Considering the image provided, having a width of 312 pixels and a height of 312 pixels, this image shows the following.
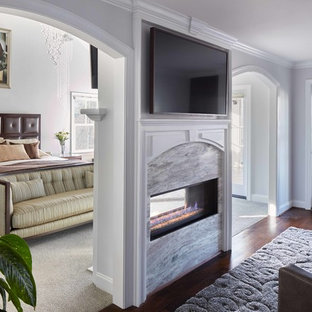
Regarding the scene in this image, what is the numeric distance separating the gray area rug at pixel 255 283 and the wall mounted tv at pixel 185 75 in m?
1.57

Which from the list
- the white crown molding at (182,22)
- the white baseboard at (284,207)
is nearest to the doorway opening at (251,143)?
the white baseboard at (284,207)

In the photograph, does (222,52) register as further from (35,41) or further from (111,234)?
(35,41)

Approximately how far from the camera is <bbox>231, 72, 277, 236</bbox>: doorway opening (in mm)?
6125

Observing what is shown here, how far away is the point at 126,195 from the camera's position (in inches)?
104

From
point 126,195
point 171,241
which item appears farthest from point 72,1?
point 171,241

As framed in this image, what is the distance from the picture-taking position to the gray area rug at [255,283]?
2652 millimetres

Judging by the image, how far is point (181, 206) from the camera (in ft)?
11.5

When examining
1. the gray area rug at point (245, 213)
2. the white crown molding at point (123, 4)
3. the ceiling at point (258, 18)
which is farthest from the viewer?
the gray area rug at point (245, 213)

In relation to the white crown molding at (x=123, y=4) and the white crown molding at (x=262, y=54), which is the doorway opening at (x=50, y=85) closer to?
the white crown molding at (x=123, y=4)

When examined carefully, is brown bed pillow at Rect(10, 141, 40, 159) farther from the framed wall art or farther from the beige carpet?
the beige carpet

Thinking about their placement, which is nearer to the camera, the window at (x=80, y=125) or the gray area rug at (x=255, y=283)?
the gray area rug at (x=255, y=283)

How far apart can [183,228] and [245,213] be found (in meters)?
2.51

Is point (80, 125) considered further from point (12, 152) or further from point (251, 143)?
point (251, 143)

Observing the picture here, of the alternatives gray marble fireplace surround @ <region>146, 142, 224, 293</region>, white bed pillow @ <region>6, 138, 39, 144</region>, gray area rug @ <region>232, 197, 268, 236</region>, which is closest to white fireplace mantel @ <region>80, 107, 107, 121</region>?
gray marble fireplace surround @ <region>146, 142, 224, 293</region>
